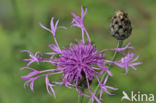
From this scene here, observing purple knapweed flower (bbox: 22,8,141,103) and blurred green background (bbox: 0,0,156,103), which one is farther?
blurred green background (bbox: 0,0,156,103)

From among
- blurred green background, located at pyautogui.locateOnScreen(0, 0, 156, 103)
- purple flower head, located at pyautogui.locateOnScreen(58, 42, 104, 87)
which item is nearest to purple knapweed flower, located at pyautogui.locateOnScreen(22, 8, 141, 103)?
purple flower head, located at pyautogui.locateOnScreen(58, 42, 104, 87)

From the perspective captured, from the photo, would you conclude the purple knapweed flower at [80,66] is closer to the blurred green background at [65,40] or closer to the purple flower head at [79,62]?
the purple flower head at [79,62]

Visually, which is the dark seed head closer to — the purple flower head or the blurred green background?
the purple flower head

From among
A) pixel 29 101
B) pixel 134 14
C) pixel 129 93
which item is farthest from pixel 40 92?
pixel 134 14

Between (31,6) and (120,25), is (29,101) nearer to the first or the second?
(120,25)

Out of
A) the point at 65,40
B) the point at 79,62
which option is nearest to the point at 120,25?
the point at 79,62

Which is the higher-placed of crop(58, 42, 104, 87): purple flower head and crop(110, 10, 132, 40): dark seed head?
crop(110, 10, 132, 40): dark seed head
